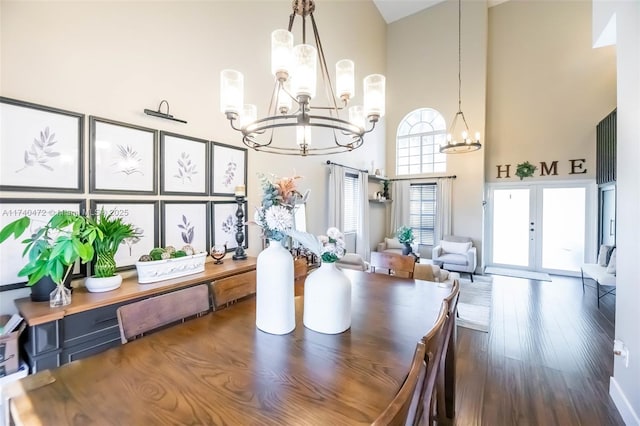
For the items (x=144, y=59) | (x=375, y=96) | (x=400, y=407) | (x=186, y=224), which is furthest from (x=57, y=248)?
(x=375, y=96)

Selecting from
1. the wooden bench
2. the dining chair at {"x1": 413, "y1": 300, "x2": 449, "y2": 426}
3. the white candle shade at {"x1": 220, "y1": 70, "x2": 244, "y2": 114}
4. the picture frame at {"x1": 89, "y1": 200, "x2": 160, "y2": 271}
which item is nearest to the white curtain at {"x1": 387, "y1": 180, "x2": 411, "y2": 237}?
the wooden bench

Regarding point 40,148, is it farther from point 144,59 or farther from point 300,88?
point 300,88

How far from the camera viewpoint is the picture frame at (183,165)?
2.56m

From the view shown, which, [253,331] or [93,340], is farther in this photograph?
[93,340]

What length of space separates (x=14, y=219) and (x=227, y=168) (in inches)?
68.3

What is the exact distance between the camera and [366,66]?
6.03m

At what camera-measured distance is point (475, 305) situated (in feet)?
13.5

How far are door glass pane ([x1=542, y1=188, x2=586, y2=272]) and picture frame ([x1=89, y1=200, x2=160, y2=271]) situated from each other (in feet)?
23.8

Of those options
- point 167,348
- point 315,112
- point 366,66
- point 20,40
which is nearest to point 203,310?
point 167,348

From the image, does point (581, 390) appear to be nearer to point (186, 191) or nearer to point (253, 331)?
point (253, 331)

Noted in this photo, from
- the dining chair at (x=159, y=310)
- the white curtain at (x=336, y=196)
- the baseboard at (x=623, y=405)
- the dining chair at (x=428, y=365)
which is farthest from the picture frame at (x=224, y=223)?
the baseboard at (x=623, y=405)

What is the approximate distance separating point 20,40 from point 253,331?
233 centimetres

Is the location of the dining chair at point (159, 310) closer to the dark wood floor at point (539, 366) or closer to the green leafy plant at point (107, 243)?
the green leafy plant at point (107, 243)

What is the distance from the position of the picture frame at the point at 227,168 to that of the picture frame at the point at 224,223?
0.44 ft
